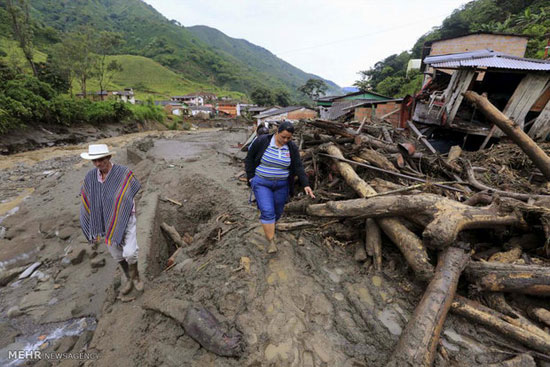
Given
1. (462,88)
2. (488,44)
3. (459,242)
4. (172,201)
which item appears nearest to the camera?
(459,242)

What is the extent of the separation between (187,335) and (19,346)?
112 inches

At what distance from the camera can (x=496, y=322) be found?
6.43 feet

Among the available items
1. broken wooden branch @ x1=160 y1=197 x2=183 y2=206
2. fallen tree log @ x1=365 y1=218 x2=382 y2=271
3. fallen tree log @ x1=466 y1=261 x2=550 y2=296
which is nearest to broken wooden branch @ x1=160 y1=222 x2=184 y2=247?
broken wooden branch @ x1=160 y1=197 x2=183 y2=206

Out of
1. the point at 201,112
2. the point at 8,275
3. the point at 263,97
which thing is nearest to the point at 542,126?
the point at 8,275

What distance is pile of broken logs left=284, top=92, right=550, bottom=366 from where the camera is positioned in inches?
75.2

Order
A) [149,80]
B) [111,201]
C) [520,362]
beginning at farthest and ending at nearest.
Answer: [149,80] → [111,201] → [520,362]

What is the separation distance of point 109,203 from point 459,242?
393 centimetres

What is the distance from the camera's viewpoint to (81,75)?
2892 cm

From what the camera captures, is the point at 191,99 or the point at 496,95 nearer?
the point at 496,95

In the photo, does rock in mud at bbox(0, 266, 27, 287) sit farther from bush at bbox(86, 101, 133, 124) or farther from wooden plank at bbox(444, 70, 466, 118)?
bush at bbox(86, 101, 133, 124)

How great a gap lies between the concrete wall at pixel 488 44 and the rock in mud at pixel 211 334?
22.0 metres

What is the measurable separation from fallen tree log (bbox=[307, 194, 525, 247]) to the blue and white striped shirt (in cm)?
89

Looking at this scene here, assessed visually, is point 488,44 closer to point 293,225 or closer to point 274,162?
point 293,225

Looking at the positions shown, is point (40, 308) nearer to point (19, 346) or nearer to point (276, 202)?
point (19, 346)
